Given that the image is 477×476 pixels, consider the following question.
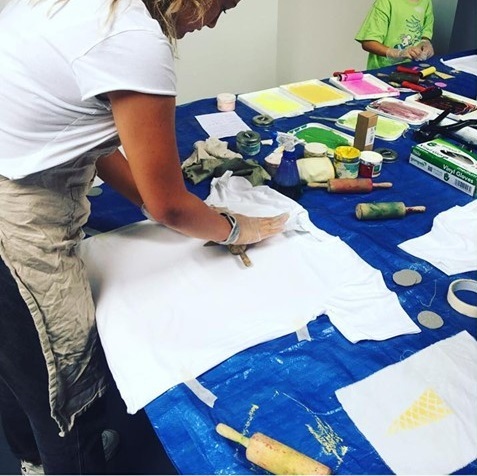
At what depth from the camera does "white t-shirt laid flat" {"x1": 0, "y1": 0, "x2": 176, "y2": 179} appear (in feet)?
2.30

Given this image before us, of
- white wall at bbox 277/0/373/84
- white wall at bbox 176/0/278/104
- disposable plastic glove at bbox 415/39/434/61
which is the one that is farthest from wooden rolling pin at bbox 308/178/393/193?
white wall at bbox 277/0/373/84

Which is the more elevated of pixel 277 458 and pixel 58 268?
pixel 58 268

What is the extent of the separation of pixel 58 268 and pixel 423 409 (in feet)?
2.31

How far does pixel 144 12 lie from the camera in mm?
723

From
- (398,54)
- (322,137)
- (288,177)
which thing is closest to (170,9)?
(288,177)

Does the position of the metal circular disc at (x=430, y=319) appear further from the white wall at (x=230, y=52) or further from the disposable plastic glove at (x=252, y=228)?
the white wall at (x=230, y=52)

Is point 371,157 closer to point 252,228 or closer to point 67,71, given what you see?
point 252,228

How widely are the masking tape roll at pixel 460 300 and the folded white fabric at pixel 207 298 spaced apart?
12 centimetres

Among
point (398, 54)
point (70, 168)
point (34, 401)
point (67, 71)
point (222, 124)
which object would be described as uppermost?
point (67, 71)

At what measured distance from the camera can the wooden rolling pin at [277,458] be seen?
71 centimetres

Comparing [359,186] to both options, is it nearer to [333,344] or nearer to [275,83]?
[333,344]

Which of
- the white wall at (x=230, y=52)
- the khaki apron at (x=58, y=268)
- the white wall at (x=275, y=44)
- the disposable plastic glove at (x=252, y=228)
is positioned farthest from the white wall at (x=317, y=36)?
the khaki apron at (x=58, y=268)

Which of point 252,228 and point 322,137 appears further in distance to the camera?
point 322,137

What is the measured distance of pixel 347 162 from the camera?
143cm
